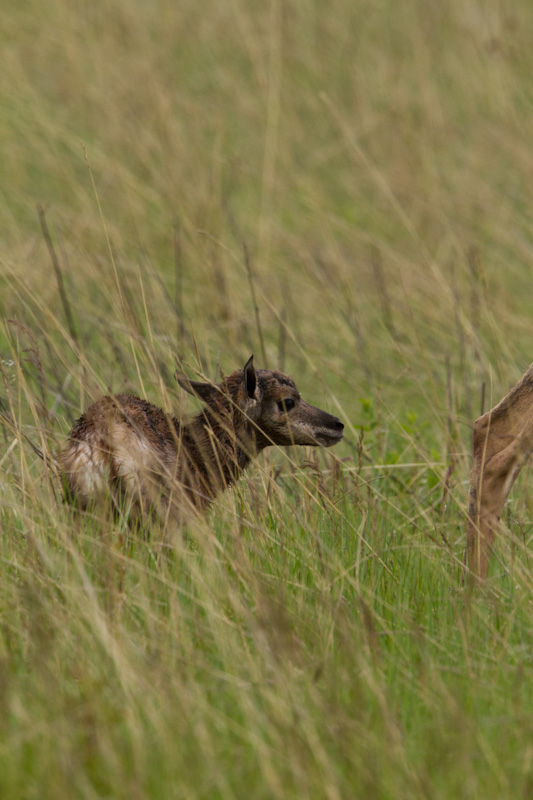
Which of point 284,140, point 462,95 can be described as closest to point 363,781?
point 284,140

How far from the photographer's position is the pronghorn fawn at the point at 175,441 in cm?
484

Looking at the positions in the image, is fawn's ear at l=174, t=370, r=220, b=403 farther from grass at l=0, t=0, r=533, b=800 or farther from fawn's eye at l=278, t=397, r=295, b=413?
fawn's eye at l=278, t=397, r=295, b=413

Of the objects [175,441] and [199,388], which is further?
[199,388]

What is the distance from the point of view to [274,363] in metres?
8.08

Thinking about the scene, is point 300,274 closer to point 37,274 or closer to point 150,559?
point 37,274

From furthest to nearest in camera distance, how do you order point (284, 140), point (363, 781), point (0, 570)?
point (284, 140) < point (0, 570) < point (363, 781)

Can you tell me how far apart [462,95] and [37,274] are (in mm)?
5749

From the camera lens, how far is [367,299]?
29.8 feet

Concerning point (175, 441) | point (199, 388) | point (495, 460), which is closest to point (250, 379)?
point (199, 388)

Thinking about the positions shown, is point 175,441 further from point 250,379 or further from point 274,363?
point 274,363

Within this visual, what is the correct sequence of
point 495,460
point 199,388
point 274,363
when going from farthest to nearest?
point 274,363, point 199,388, point 495,460

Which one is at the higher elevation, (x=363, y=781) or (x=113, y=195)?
(x=113, y=195)

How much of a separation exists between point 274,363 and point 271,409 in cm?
221

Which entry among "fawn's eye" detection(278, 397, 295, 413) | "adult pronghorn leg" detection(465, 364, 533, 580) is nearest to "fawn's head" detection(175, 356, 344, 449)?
"fawn's eye" detection(278, 397, 295, 413)
